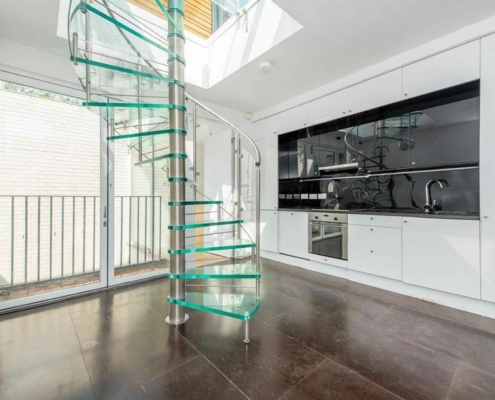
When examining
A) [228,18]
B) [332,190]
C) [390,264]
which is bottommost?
[390,264]

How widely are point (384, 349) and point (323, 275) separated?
1668 mm

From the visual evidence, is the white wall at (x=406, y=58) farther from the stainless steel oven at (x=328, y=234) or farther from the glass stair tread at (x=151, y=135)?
the glass stair tread at (x=151, y=135)

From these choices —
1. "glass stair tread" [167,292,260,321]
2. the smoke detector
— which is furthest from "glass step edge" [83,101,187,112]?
"glass stair tread" [167,292,260,321]

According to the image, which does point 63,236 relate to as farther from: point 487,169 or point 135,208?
point 487,169

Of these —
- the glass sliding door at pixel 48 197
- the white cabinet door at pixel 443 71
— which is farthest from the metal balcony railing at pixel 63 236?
the white cabinet door at pixel 443 71

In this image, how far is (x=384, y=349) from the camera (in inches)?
65.6

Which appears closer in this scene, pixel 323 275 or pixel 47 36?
pixel 47 36

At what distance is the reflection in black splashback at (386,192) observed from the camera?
2.48 meters

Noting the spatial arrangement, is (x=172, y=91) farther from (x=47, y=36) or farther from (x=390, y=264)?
(x=390, y=264)

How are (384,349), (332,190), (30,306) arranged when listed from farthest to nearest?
(332,190), (30,306), (384,349)

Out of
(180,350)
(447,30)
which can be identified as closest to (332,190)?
(447,30)

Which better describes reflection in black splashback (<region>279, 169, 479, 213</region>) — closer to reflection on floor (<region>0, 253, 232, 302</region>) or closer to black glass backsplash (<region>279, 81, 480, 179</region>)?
black glass backsplash (<region>279, 81, 480, 179</region>)

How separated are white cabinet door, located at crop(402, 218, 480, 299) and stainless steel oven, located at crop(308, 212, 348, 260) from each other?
2.37 ft

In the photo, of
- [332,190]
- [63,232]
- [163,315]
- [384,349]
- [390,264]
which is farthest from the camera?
[332,190]
